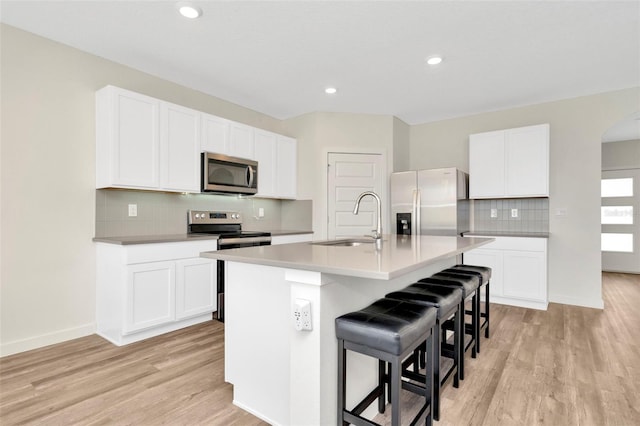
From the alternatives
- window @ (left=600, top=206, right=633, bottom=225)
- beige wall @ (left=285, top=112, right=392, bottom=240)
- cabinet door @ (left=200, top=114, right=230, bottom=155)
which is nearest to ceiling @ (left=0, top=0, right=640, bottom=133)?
cabinet door @ (left=200, top=114, right=230, bottom=155)

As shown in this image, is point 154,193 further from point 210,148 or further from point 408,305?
point 408,305

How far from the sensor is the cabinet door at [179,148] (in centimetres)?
320

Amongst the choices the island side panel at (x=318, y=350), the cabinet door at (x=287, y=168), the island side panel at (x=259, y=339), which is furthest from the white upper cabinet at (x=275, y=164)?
the island side panel at (x=318, y=350)

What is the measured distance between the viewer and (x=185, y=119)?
3.37 meters

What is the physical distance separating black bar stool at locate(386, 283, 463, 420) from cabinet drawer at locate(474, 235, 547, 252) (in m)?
2.20

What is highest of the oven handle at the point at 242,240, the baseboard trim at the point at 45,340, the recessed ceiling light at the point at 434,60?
the recessed ceiling light at the point at 434,60

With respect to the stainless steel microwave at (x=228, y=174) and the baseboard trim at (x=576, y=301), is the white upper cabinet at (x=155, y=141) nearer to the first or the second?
the stainless steel microwave at (x=228, y=174)

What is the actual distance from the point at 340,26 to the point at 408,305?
211 centimetres

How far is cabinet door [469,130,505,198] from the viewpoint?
13.8ft

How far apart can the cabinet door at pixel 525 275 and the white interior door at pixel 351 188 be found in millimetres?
1755

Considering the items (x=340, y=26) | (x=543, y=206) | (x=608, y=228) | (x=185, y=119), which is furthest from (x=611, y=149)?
(x=185, y=119)

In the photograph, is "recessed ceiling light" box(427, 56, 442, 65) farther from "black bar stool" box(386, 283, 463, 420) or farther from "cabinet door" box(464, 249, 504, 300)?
"cabinet door" box(464, 249, 504, 300)

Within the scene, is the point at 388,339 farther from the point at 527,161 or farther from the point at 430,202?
the point at 527,161

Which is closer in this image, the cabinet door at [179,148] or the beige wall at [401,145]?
the cabinet door at [179,148]
